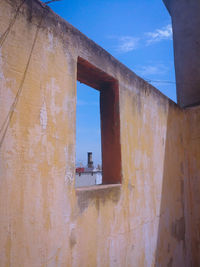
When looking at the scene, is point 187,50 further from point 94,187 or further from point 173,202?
point 94,187

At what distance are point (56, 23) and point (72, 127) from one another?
907 mm

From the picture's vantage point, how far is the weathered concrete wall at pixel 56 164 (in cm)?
148

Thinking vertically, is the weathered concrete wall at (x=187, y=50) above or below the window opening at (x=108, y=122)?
above

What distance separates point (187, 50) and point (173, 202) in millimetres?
4579

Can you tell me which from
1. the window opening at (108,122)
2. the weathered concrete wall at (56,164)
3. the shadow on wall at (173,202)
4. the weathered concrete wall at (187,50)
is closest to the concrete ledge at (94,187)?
the weathered concrete wall at (56,164)

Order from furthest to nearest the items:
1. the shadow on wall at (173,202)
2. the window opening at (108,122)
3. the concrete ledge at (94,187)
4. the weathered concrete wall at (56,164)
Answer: the shadow on wall at (173,202), the window opening at (108,122), the concrete ledge at (94,187), the weathered concrete wall at (56,164)

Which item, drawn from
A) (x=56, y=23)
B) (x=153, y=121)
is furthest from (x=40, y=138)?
(x=153, y=121)

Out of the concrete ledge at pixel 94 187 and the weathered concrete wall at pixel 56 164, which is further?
the concrete ledge at pixel 94 187

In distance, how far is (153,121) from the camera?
3.49 m

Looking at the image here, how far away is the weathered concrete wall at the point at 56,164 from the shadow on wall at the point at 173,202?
0.35 m

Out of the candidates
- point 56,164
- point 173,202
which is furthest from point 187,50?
point 56,164

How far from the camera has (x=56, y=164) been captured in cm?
178

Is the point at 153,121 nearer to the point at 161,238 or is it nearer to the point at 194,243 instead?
the point at 161,238

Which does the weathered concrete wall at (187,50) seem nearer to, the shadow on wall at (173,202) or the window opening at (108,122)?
the shadow on wall at (173,202)
